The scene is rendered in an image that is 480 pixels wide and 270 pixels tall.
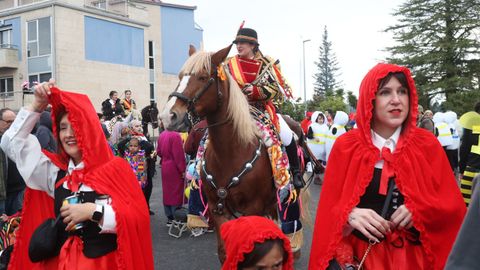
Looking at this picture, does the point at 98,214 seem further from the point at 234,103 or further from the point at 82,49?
the point at 82,49

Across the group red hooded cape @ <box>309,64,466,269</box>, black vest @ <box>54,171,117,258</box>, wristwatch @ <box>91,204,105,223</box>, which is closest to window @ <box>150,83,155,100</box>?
black vest @ <box>54,171,117,258</box>

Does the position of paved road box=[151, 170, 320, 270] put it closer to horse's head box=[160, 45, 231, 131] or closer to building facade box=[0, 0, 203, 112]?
horse's head box=[160, 45, 231, 131]

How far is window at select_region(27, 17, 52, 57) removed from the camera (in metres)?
27.4

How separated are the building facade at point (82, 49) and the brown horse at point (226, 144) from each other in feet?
73.9

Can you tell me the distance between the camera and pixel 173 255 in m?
6.59

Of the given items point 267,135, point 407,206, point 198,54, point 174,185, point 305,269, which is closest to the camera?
point 407,206

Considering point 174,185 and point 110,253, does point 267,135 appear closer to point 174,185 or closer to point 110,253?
point 110,253

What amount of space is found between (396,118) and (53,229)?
90.3 inches

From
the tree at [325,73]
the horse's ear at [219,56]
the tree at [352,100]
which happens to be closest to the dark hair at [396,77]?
the horse's ear at [219,56]

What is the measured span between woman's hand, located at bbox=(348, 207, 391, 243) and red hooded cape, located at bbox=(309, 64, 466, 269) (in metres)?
0.07

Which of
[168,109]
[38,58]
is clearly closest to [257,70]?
[168,109]

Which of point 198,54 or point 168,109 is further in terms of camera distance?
point 198,54

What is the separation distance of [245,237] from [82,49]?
27.6m

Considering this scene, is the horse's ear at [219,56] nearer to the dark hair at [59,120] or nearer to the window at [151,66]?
the dark hair at [59,120]
